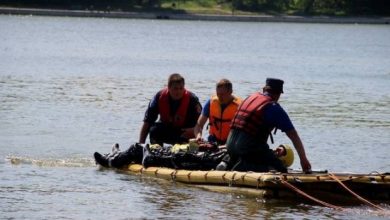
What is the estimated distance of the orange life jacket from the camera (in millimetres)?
16797

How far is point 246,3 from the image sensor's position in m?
126

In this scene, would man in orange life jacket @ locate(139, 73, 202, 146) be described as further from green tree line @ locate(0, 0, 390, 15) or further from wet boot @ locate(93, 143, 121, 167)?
green tree line @ locate(0, 0, 390, 15)

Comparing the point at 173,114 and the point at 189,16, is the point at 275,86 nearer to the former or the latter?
the point at 173,114

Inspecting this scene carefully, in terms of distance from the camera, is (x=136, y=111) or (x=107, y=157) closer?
(x=107, y=157)

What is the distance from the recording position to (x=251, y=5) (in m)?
128

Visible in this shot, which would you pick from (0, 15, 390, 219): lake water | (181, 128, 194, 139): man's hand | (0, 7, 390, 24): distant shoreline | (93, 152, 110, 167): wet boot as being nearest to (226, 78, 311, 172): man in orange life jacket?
(0, 15, 390, 219): lake water

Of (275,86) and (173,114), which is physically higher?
(275,86)

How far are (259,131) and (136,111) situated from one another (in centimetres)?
1334

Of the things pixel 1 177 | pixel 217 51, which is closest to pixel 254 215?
pixel 1 177

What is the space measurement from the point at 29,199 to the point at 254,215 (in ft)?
9.71

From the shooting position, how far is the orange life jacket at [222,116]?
1680 cm

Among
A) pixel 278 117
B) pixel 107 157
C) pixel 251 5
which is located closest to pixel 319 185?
pixel 278 117

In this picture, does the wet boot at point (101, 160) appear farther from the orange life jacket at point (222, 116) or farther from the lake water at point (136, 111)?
the orange life jacket at point (222, 116)

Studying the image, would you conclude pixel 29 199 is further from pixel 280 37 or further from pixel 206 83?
pixel 280 37
